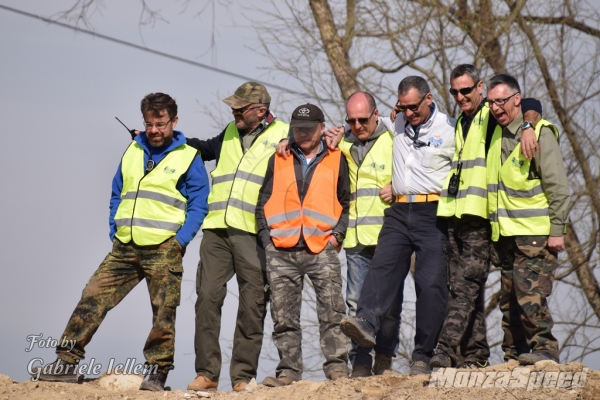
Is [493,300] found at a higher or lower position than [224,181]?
lower

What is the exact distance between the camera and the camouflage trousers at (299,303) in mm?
6789

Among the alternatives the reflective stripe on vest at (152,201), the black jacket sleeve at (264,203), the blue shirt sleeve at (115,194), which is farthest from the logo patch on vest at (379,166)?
the blue shirt sleeve at (115,194)

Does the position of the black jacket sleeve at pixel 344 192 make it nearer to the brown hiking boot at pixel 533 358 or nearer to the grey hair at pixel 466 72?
the grey hair at pixel 466 72

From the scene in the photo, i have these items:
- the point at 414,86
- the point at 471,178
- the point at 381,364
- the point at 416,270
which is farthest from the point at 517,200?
the point at 381,364

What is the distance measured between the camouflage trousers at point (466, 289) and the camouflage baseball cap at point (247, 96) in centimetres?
200

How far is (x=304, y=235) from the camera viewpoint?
6.91 metres

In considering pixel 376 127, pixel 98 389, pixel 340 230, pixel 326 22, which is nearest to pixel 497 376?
pixel 340 230

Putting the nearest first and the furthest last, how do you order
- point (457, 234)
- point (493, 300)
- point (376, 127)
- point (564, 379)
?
point (564, 379), point (457, 234), point (376, 127), point (493, 300)

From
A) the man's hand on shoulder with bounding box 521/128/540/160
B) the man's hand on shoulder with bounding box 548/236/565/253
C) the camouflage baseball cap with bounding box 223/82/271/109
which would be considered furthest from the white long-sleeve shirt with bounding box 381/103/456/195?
the camouflage baseball cap with bounding box 223/82/271/109

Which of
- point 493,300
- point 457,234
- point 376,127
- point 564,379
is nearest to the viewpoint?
point 564,379

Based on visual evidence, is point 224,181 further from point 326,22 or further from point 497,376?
point 326,22

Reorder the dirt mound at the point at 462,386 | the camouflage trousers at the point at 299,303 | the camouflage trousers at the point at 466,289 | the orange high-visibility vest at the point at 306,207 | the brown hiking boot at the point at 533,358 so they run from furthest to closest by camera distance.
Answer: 1. the orange high-visibility vest at the point at 306,207
2. the camouflage trousers at the point at 299,303
3. the camouflage trousers at the point at 466,289
4. the brown hiking boot at the point at 533,358
5. the dirt mound at the point at 462,386

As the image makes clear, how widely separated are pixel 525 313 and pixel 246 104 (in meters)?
2.96

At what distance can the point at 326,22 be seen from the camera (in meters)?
13.0
